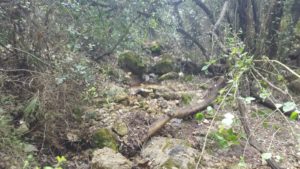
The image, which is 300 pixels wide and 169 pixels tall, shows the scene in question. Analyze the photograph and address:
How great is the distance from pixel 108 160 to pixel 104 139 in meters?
0.51

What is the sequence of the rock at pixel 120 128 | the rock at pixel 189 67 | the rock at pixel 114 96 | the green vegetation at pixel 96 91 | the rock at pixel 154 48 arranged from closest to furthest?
the green vegetation at pixel 96 91, the rock at pixel 120 128, the rock at pixel 114 96, the rock at pixel 189 67, the rock at pixel 154 48

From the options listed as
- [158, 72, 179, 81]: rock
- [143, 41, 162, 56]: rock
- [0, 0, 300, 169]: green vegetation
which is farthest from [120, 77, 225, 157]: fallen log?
[143, 41, 162, 56]: rock

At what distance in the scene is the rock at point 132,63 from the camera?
24.2 feet

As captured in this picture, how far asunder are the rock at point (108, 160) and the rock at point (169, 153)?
12.4 inches

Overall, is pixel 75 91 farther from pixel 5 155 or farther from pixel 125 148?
pixel 5 155

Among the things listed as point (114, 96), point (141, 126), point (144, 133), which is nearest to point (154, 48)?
point (114, 96)

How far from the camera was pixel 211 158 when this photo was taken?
12.3ft

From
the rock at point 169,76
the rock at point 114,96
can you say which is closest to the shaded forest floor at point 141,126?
the rock at point 114,96

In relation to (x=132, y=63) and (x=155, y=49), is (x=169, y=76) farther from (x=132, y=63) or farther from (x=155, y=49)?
(x=155, y=49)

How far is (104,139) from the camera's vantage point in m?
3.55

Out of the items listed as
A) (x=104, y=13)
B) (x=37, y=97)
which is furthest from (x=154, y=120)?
(x=104, y=13)

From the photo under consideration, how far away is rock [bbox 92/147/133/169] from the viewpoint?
303 cm

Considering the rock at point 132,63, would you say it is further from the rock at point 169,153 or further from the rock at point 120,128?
the rock at point 169,153

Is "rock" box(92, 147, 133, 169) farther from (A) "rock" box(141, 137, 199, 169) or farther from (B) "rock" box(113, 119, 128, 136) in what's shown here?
(B) "rock" box(113, 119, 128, 136)
